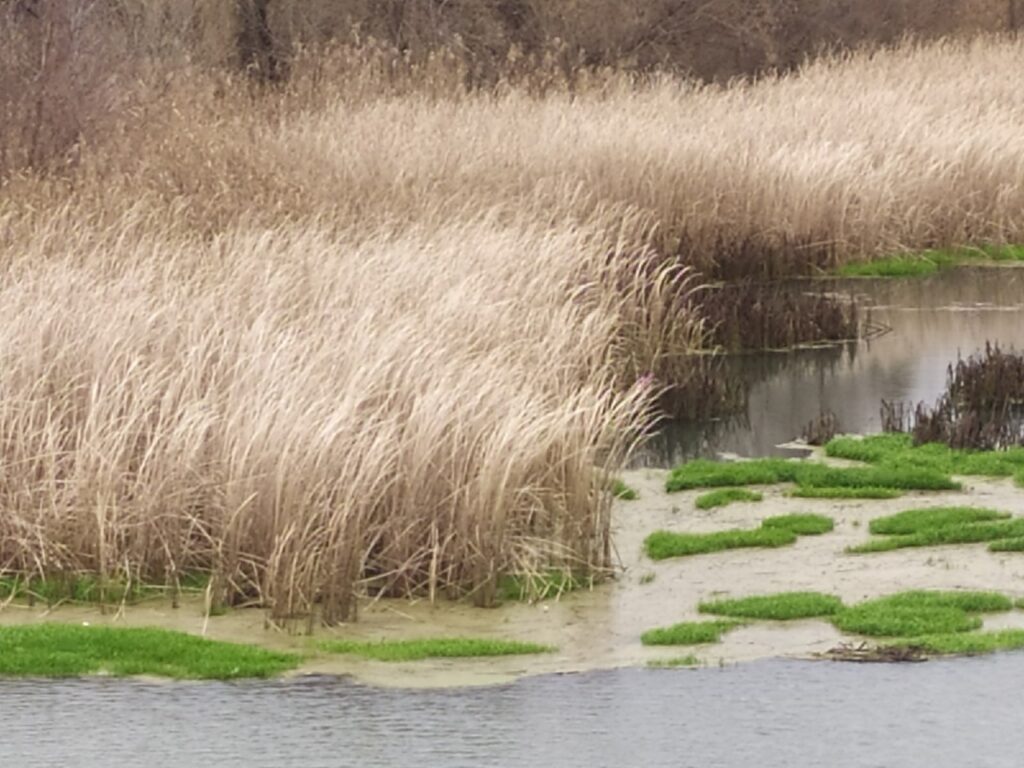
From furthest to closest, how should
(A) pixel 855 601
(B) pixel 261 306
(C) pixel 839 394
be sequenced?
1. (C) pixel 839 394
2. (B) pixel 261 306
3. (A) pixel 855 601

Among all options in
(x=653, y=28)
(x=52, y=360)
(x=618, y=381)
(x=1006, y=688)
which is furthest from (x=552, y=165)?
(x=653, y=28)

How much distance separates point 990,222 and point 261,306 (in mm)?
11286

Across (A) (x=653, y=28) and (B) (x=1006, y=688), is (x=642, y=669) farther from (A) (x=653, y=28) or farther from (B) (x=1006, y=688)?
(A) (x=653, y=28)

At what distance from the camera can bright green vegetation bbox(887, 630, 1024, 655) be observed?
8.00 metres

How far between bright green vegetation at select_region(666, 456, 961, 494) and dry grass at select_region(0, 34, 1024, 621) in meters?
0.58

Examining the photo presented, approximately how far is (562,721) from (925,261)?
13461mm

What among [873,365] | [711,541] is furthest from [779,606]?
[873,365]

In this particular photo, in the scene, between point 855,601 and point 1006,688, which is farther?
point 855,601

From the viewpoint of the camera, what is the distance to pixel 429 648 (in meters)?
8.21

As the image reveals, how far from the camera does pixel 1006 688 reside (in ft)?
24.6

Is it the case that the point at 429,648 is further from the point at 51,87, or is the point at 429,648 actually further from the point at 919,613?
the point at 51,87

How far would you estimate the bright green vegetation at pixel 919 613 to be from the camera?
8297 mm

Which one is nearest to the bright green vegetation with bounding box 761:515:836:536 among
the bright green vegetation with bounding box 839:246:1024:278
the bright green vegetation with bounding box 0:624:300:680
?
the bright green vegetation with bounding box 0:624:300:680

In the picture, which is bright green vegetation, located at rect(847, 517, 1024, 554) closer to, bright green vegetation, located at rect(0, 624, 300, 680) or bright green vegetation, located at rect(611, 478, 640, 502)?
bright green vegetation, located at rect(611, 478, 640, 502)
